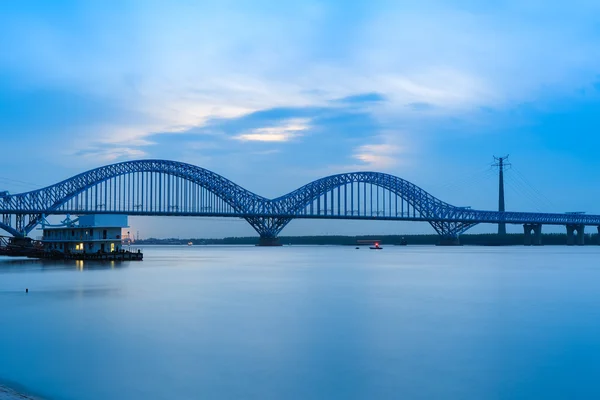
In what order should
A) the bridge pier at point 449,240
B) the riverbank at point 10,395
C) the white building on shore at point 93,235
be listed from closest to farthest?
the riverbank at point 10,395 → the white building on shore at point 93,235 → the bridge pier at point 449,240

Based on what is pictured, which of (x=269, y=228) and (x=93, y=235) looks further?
(x=269, y=228)

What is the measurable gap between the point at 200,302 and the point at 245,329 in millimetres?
6719

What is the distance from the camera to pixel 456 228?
4712 inches

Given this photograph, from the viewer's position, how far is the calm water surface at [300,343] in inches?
430

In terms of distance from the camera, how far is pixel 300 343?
48.7 feet

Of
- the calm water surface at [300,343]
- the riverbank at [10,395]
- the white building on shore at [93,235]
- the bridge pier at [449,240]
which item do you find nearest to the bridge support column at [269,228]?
the bridge pier at [449,240]

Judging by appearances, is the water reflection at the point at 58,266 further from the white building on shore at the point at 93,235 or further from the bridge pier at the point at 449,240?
the bridge pier at the point at 449,240

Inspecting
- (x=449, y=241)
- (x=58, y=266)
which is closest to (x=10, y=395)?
(x=58, y=266)

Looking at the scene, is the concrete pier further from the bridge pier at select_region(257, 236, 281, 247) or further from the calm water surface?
the calm water surface

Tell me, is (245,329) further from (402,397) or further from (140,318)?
(402,397)

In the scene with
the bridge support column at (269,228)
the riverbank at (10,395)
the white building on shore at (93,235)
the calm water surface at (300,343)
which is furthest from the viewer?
the bridge support column at (269,228)

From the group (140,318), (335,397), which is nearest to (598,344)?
(335,397)

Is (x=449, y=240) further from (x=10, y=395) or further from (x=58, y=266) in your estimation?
(x=10, y=395)

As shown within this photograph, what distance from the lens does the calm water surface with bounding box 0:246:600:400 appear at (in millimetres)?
10922
